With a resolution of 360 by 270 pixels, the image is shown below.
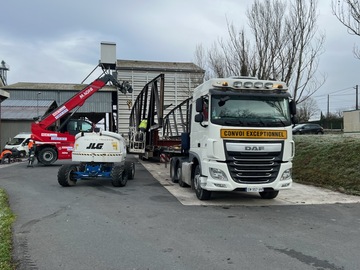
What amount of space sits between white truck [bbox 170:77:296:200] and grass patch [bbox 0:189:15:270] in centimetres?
429

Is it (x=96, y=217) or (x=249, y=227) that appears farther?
(x=96, y=217)

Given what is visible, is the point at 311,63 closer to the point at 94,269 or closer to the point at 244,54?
the point at 244,54

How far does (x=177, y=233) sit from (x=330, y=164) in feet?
28.5

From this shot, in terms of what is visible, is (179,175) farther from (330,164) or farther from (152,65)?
(152,65)

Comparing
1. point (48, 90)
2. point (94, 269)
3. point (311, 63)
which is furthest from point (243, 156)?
point (48, 90)

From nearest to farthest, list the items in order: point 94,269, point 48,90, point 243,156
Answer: point 94,269
point 243,156
point 48,90

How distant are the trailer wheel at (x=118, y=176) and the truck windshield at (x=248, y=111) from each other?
4.28 metres

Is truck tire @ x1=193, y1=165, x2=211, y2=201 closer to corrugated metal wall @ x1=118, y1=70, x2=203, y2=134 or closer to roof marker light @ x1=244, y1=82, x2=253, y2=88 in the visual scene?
roof marker light @ x1=244, y1=82, x2=253, y2=88

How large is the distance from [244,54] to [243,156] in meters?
13.2

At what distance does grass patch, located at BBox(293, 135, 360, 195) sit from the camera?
1180 cm

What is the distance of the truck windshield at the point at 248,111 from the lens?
862 centimetres

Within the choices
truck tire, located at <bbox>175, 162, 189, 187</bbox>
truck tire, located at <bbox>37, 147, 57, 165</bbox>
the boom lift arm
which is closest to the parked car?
the boom lift arm

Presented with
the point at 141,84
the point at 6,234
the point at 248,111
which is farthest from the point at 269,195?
the point at 141,84

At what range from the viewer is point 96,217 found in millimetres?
7551
